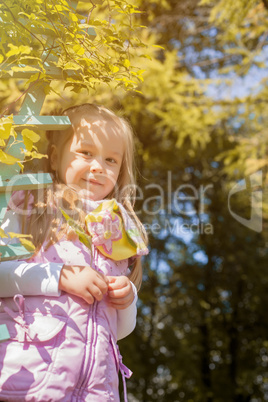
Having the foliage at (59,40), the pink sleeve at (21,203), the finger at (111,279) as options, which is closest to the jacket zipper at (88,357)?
the finger at (111,279)

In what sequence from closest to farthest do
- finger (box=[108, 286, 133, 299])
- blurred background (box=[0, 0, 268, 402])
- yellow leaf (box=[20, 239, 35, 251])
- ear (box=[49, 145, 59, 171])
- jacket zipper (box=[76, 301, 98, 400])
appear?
1. yellow leaf (box=[20, 239, 35, 251])
2. jacket zipper (box=[76, 301, 98, 400])
3. finger (box=[108, 286, 133, 299])
4. ear (box=[49, 145, 59, 171])
5. blurred background (box=[0, 0, 268, 402])

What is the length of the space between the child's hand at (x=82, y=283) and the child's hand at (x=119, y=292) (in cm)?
6

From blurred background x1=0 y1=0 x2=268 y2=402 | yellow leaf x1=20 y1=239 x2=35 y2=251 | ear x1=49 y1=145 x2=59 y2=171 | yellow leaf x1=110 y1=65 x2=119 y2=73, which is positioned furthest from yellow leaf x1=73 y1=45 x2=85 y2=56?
blurred background x1=0 y1=0 x2=268 y2=402

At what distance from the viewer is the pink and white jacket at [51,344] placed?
1439mm

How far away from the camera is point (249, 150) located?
5836 millimetres

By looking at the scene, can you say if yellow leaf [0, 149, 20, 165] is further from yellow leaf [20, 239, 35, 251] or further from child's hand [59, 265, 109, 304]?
child's hand [59, 265, 109, 304]

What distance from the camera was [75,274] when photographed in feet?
5.06

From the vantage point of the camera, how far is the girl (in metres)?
1.47

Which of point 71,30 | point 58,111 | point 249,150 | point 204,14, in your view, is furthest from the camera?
point 204,14

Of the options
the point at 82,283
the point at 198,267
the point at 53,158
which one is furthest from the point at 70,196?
the point at 198,267

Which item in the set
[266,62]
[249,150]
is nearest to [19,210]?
[249,150]

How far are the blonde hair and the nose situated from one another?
4.2 inches

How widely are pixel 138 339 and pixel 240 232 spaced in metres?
2.29

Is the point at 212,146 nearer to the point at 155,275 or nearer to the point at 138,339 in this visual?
the point at 155,275
